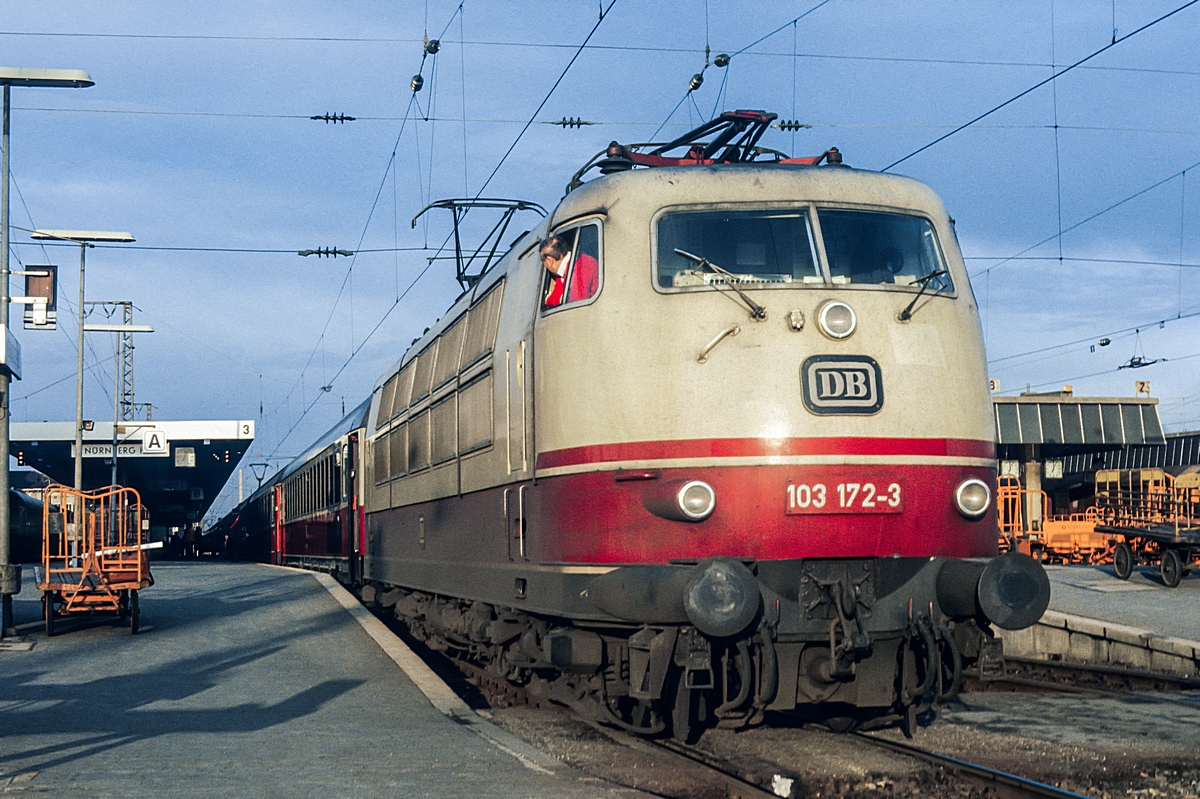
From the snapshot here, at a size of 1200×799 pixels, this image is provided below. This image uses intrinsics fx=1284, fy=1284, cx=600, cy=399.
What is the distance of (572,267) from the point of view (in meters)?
8.39

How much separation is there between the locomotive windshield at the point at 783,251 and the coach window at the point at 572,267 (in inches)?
17.5

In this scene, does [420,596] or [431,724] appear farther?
[420,596]

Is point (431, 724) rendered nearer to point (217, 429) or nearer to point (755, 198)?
point (755, 198)

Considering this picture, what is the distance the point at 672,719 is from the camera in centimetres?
810

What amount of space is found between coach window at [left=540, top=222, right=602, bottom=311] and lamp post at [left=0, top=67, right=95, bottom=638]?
8.81 meters

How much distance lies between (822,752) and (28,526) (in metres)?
39.2

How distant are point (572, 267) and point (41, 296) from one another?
16.1 m

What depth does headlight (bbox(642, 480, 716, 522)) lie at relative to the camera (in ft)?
24.5

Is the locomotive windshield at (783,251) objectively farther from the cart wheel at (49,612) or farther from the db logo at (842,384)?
the cart wheel at (49,612)

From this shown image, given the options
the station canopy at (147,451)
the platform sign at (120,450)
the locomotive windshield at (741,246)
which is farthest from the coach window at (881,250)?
the platform sign at (120,450)

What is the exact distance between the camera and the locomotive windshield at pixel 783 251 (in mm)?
8039

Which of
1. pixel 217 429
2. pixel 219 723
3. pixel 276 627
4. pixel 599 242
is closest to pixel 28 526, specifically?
pixel 217 429

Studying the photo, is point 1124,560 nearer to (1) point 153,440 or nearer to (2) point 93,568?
(2) point 93,568

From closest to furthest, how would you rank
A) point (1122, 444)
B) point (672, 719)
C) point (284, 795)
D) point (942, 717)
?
point (284, 795), point (672, 719), point (942, 717), point (1122, 444)
